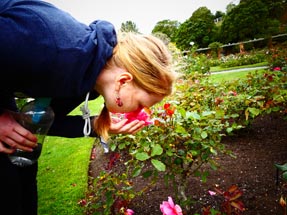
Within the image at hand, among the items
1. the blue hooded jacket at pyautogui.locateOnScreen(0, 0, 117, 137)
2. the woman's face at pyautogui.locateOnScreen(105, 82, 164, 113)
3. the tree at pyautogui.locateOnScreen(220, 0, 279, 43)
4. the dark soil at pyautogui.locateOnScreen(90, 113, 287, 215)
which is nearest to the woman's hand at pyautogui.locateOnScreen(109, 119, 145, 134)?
the woman's face at pyautogui.locateOnScreen(105, 82, 164, 113)

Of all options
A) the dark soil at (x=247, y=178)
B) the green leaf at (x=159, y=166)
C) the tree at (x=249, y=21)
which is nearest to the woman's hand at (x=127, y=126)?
the green leaf at (x=159, y=166)

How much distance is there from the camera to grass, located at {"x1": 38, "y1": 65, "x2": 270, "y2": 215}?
2.61 metres

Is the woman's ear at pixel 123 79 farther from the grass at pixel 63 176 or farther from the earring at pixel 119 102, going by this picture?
the grass at pixel 63 176

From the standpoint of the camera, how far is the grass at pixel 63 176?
8.55 feet

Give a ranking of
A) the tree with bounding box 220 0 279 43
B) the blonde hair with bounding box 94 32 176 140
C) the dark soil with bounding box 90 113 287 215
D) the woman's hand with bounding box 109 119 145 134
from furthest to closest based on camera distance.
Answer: the tree with bounding box 220 0 279 43 → the dark soil with bounding box 90 113 287 215 → the woman's hand with bounding box 109 119 145 134 → the blonde hair with bounding box 94 32 176 140

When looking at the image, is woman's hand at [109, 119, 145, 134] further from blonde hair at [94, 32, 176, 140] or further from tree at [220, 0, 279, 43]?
tree at [220, 0, 279, 43]

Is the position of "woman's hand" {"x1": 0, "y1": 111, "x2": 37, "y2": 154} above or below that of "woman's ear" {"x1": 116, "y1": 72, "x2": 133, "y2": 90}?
below

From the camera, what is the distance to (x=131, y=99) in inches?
46.0

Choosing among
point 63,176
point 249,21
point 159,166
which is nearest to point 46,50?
point 159,166

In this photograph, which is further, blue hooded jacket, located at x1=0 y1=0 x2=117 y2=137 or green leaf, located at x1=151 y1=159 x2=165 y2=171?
green leaf, located at x1=151 y1=159 x2=165 y2=171

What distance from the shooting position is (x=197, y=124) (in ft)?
5.14

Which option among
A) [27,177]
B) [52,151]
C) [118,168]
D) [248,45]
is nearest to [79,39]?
[27,177]

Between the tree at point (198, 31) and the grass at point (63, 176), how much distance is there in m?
23.3

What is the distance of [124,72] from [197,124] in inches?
25.8
